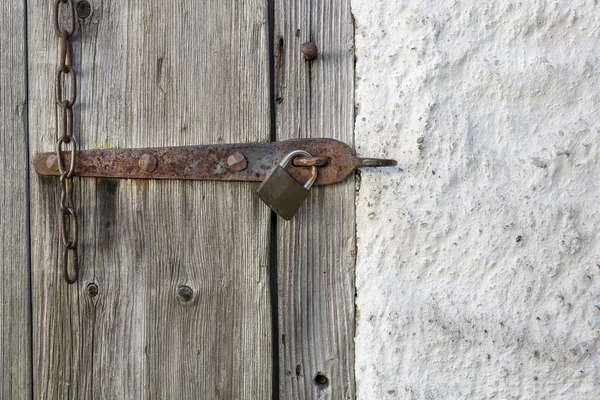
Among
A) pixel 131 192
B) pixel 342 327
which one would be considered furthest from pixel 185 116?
pixel 342 327

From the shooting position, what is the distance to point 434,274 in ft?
2.25

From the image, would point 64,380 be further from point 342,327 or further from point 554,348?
point 554,348

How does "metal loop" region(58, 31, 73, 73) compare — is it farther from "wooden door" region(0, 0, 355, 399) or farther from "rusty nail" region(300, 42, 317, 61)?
"rusty nail" region(300, 42, 317, 61)

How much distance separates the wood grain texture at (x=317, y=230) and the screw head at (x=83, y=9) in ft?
1.14

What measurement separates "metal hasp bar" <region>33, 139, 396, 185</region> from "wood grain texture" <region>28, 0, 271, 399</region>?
0.08ft

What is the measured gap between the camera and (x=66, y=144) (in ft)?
2.90

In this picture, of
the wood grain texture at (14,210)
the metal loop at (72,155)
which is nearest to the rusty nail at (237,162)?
the metal loop at (72,155)

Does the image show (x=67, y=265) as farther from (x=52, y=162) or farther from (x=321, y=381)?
(x=321, y=381)

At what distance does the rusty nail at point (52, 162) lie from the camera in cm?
88

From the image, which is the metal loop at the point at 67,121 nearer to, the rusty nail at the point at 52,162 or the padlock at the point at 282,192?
the rusty nail at the point at 52,162

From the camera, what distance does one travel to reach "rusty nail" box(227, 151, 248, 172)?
0.78 metres

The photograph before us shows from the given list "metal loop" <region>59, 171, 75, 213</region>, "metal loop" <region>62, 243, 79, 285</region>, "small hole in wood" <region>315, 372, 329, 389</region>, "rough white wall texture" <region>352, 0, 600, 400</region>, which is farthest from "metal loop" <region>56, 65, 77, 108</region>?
"small hole in wood" <region>315, 372, 329, 389</region>

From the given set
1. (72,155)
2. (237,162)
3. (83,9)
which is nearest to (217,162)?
(237,162)

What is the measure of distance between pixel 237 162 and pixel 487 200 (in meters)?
0.38
